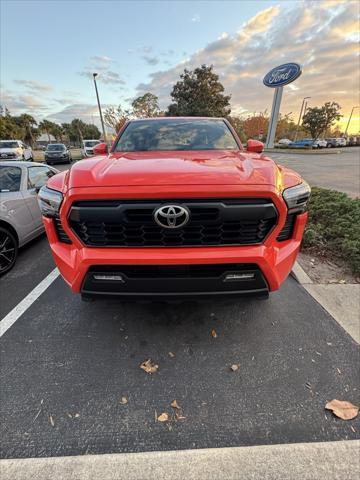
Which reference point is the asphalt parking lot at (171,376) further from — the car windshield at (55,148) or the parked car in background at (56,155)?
the car windshield at (55,148)

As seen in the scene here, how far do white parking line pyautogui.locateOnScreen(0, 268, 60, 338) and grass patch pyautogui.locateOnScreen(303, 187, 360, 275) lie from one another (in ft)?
12.0

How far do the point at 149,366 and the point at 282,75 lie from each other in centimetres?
2934

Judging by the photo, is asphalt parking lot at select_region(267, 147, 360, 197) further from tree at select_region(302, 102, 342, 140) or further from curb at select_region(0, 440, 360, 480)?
tree at select_region(302, 102, 342, 140)

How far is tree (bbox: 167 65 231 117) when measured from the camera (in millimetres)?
36562

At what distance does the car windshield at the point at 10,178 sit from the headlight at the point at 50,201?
2.36 meters

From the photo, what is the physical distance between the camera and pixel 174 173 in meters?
1.85

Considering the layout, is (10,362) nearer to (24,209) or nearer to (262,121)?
Answer: (24,209)

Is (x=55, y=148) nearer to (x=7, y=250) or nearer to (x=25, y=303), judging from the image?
(x=7, y=250)

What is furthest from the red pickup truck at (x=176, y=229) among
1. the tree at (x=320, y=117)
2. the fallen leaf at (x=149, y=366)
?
the tree at (x=320, y=117)

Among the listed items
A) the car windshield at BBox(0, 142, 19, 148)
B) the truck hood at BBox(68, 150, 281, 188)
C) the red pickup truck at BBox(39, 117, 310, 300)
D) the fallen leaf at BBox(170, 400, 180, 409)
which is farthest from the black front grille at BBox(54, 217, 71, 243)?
the car windshield at BBox(0, 142, 19, 148)

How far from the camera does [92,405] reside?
5.98 feet

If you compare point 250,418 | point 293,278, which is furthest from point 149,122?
point 250,418

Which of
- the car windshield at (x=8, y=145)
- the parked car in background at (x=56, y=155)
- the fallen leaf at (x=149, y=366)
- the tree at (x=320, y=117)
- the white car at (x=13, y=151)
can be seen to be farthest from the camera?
the tree at (x=320, y=117)

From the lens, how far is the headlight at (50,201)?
194 centimetres
